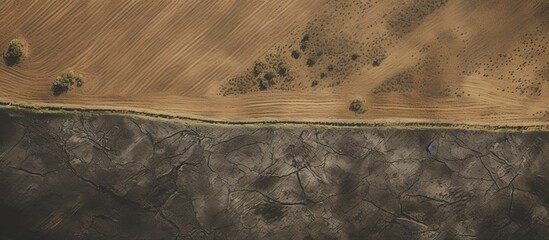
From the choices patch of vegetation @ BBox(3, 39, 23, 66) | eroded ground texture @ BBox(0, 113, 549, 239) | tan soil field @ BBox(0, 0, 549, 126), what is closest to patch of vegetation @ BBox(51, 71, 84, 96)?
tan soil field @ BBox(0, 0, 549, 126)

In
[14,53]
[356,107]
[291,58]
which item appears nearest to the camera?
[14,53]

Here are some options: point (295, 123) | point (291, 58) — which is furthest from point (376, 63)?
point (295, 123)

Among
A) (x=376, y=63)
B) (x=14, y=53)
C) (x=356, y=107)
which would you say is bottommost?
(x=356, y=107)

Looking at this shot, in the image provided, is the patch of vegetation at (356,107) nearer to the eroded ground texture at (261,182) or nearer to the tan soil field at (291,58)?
the tan soil field at (291,58)

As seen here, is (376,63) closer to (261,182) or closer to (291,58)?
(291,58)

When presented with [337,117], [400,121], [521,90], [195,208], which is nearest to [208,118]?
[195,208]

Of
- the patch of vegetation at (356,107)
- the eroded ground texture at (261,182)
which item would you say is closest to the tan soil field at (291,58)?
the patch of vegetation at (356,107)

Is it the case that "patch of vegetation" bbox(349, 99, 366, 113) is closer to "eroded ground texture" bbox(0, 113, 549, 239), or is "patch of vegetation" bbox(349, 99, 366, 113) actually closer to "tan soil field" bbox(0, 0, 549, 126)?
"tan soil field" bbox(0, 0, 549, 126)
